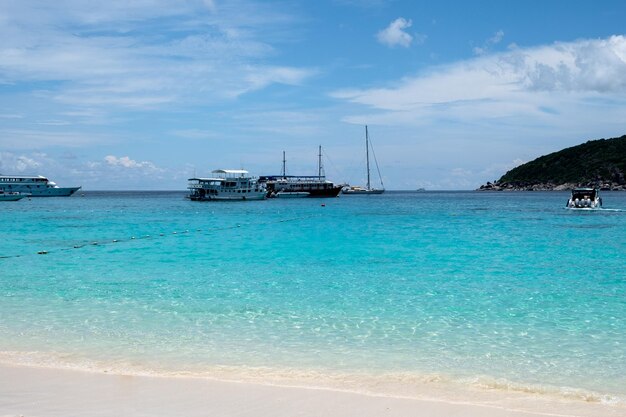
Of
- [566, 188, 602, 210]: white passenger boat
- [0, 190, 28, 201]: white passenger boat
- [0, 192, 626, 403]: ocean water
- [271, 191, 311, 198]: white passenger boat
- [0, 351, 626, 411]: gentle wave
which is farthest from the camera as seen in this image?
[271, 191, 311, 198]: white passenger boat

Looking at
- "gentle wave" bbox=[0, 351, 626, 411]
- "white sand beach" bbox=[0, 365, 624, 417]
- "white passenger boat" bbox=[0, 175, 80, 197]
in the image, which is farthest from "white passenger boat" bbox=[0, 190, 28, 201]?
"white sand beach" bbox=[0, 365, 624, 417]

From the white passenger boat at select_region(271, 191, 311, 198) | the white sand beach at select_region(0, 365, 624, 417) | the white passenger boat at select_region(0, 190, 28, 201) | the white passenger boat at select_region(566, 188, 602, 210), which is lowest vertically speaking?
the white sand beach at select_region(0, 365, 624, 417)

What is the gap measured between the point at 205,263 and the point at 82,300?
7824mm

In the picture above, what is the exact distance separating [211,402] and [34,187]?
131 meters

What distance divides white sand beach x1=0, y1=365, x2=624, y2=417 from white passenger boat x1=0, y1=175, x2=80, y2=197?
119m

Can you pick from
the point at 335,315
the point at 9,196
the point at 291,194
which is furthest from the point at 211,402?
the point at 291,194

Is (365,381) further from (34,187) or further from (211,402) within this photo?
(34,187)

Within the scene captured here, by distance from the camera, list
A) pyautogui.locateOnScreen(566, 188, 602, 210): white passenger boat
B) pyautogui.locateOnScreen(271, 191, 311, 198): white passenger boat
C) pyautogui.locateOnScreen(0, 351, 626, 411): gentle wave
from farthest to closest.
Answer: pyautogui.locateOnScreen(271, 191, 311, 198): white passenger boat < pyautogui.locateOnScreen(566, 188, 602, 210): white passenger boat < pyautogui.locateOnScreen(0, 351, 626, 411): gentle wave

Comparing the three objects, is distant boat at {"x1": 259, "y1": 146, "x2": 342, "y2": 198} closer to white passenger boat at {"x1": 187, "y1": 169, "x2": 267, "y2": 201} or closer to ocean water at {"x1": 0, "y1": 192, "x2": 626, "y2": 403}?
white passenger boat at {"x1": 187, "y1": 169, "x2": 267, "y2": 201}

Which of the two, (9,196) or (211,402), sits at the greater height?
(9,196)

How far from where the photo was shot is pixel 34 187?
12300cm

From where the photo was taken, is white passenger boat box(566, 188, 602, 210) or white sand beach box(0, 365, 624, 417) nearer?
white sand beach box(0, 365, 624, 417)

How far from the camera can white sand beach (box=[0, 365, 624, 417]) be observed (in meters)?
5.91

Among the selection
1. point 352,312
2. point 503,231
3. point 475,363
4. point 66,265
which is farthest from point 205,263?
point 503,231
